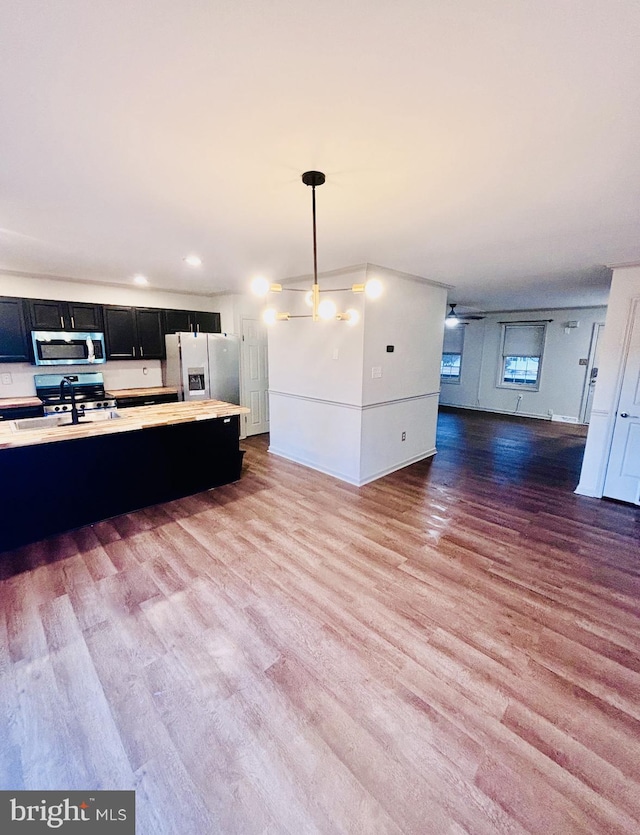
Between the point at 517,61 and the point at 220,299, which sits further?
the point at 220,299

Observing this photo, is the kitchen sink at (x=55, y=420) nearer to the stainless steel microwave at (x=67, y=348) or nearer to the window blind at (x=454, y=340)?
the stainless steel microwave at (x=67, y=348)

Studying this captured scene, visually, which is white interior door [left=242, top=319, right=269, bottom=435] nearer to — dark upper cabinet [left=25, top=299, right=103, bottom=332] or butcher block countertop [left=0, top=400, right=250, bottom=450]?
butcher block countertop [left=0, top=400, right=250, bottom=450]

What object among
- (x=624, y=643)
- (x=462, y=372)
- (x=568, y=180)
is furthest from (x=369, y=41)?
(x=462, y=372)

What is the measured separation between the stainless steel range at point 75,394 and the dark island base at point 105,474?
1.83 m

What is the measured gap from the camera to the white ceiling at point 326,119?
3.18 ft

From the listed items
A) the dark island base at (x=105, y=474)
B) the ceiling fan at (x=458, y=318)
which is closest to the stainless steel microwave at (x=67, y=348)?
the dark island base at (x=105, y=474)

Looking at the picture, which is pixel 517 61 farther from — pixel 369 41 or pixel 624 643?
pixel 624 643

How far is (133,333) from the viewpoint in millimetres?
5230

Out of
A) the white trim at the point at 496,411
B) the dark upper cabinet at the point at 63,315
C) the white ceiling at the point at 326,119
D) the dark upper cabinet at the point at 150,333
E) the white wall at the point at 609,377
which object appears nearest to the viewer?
the white ceiling at the point at 326,119

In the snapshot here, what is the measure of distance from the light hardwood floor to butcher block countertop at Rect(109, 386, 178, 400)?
94.6 inches

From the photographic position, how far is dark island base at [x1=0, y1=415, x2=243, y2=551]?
2.75 meters

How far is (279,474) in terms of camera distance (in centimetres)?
440

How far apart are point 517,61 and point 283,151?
3.15 ft

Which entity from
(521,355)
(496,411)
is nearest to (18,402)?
(496,411)
